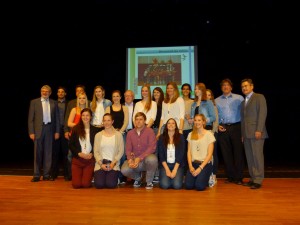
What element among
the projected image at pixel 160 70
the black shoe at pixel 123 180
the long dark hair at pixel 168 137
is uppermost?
the projected image at pixel 160 70

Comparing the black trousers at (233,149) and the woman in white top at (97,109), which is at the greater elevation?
the woman in white top at (97,109)

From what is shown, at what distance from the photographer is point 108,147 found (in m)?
4.36

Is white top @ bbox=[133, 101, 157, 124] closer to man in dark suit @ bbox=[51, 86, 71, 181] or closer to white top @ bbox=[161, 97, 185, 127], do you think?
white top @ bbox=[161, 97, 185, 127]

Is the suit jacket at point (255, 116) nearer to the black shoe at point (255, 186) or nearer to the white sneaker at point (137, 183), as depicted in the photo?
the black shoe at point (255, 186)

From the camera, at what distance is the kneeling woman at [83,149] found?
4328 mm

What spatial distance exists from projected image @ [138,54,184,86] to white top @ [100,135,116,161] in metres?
2.85

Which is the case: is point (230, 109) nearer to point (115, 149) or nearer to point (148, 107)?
point (148, 107)

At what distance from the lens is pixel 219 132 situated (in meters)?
4.78

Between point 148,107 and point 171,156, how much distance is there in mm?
768

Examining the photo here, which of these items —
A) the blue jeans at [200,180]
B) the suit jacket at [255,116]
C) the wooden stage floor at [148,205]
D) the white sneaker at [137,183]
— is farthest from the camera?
the white sneaker at [137,183]

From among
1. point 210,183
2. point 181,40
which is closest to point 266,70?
point 181,40

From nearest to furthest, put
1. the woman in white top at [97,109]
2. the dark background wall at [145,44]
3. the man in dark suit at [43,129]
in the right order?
the woman in white top at [97,109] → the man in dark suit at [43,129] → the dark background wall at [145,44]

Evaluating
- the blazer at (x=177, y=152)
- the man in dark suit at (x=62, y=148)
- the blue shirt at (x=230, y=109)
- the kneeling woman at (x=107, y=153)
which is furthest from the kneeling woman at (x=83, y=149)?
the blue shirt at (x=230, y=109)

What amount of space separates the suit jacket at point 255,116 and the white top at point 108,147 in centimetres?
175
